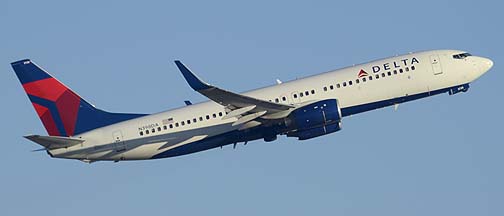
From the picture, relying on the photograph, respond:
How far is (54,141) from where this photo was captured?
230 ft

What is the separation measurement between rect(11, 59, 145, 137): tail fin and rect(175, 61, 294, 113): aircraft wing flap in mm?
8998

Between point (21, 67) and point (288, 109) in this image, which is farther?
point (21, 67)

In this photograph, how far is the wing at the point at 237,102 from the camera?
6444 cm

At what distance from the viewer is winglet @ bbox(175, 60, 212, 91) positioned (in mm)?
63594

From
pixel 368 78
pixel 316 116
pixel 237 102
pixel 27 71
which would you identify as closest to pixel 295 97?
pixel 316 116

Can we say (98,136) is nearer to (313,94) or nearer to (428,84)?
(313,94)

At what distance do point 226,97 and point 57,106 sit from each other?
15085mm

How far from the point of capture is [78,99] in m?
→ 75.2

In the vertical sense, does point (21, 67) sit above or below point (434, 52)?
above

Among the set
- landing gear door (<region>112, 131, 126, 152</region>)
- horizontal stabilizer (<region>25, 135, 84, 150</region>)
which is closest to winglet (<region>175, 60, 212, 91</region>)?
landing gear door (<region>112, 131, 126, 152</region>)

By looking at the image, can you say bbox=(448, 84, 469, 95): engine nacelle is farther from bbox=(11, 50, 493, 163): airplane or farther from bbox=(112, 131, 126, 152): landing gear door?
bbox=(112, 131, 126, 152): landing gear door

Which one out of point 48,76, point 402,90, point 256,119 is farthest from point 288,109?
point 48,76

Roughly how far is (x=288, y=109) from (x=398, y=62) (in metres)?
9.16

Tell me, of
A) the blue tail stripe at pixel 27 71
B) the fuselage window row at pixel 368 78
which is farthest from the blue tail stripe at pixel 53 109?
the fuselage window row at pixel 368 78
